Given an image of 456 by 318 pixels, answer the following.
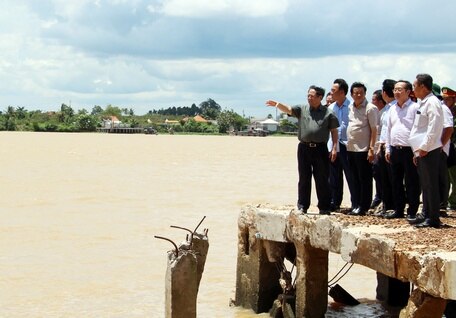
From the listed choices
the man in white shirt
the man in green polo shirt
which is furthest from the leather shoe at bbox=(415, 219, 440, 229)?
the man in green polo shirt

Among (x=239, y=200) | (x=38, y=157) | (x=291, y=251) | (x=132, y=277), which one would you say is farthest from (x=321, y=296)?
(x=38, y=157)

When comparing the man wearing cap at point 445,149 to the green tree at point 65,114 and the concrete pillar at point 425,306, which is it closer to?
the concrete pillar at point 425,306

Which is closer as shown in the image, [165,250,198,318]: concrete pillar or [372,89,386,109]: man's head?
[165,250,198,318]: concrete pillar

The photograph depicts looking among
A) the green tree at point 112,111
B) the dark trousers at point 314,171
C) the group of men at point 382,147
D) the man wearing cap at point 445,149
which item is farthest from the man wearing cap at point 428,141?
the green tree at point 112,111

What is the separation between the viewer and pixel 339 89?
10656mm

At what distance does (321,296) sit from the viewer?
1011cm

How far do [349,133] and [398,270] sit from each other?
295 cm

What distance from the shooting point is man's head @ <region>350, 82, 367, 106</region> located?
10.4 m

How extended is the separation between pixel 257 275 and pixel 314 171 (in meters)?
1.52

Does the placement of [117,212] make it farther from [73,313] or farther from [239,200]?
[73,313]

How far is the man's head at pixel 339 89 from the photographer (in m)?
10.7

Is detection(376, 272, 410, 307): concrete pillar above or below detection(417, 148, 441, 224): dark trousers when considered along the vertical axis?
below

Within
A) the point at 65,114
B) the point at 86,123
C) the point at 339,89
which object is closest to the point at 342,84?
the point at 339,89

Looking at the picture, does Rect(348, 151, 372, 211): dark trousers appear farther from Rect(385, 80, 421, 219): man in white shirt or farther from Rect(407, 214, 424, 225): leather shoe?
Rect(407, 214, 424, 225): leather shoe
